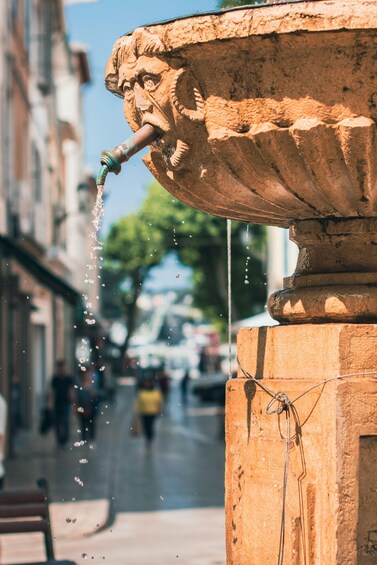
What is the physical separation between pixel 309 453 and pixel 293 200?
88 cm

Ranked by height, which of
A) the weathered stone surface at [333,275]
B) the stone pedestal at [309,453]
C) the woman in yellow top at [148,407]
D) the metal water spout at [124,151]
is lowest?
the woman in yellow top at [148,407]

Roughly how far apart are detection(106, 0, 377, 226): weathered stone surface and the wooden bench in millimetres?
3341

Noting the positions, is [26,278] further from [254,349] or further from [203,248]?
[203,248]

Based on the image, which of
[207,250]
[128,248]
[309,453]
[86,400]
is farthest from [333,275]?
[128,248]

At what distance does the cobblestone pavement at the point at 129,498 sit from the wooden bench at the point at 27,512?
228cm

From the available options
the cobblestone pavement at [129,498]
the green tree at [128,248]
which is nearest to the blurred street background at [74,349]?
the cobblestone pavement at [129,498]

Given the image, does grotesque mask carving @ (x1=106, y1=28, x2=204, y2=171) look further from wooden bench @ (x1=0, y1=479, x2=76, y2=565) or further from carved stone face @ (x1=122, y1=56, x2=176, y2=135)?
wooden bench @ (x1=0, y1=479, x2=76, y2=565)

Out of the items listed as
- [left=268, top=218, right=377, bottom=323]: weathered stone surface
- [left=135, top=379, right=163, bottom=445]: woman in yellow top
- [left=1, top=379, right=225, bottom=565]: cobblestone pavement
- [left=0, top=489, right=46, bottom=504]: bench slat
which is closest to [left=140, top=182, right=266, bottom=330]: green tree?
[left=1, top=379, right=225, bottom=565]: cobblestone pavement

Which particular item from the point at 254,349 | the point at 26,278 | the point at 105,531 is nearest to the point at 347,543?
the point at 254,349

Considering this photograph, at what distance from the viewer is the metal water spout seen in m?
4.24

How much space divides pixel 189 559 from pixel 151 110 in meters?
6.05

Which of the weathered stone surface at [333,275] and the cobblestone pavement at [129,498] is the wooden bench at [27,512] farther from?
the weathered stone surface at [333,275]

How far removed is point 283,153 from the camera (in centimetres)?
409

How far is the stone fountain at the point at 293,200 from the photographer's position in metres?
4.01
